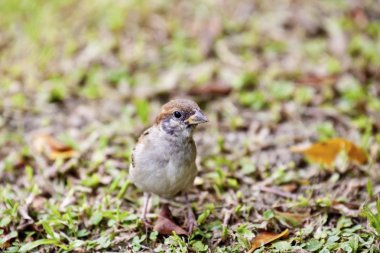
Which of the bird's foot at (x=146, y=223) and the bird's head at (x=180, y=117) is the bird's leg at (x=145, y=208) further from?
the bird's head at (x=180, y=117)

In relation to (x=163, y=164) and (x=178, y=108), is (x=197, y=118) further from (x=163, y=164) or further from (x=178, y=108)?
(x=163, y=164)

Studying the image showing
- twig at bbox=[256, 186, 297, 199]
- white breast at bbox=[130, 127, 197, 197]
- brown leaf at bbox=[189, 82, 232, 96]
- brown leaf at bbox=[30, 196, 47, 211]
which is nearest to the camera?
white breast at bbox=[130, 127, 197, 197]

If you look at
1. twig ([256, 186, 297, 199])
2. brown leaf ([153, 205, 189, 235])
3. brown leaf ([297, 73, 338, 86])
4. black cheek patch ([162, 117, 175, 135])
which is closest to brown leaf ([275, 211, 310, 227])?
twig ([256, 186, 297, 199])

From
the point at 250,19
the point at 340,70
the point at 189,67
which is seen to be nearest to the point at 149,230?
the point at 189,67

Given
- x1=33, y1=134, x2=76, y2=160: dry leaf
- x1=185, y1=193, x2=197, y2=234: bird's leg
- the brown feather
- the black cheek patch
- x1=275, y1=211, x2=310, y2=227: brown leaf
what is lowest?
x1=275, y1=211, x2=310, y2=227: brown leaf

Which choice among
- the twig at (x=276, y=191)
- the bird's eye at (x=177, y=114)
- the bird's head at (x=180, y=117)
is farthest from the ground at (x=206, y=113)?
the bird's eye at (x=177, y=114)

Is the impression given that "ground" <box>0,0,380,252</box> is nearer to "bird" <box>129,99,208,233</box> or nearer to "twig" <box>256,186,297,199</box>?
"twig" <box>256,186,297,199</box>
